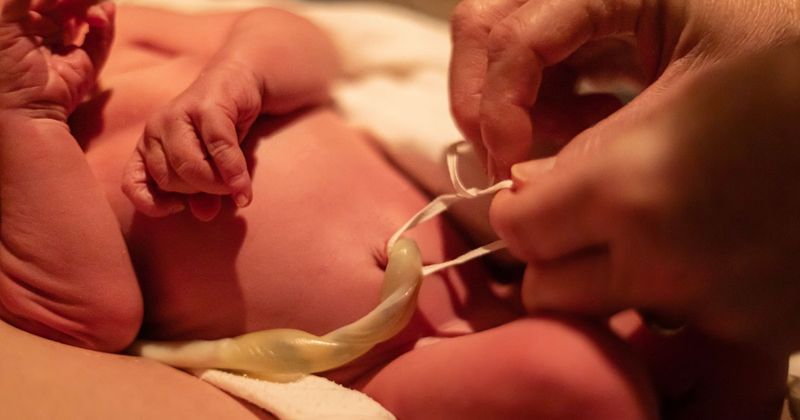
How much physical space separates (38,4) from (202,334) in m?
0.34

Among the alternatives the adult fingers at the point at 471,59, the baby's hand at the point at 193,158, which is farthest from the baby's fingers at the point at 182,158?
the adult fingers at the point at 471,59

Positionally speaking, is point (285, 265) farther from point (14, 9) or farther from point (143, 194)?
point (14, 9)

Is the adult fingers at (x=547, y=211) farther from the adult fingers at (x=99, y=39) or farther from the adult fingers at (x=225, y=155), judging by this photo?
the adult fingers at (x=99, y=39)

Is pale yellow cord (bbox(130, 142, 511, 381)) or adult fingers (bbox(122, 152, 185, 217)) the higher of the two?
adult fingers (bbox(122, 152, 185, 217))

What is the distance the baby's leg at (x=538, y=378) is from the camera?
501mm

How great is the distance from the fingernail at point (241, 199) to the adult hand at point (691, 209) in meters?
0.24

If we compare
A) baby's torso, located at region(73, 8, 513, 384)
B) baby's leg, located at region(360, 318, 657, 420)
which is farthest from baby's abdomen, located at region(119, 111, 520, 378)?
baby's leg, located at region(360, 318, 657, 420)

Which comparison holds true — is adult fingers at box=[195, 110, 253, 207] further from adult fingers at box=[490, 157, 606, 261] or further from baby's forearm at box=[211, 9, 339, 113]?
adult fingers at box=[490, 157, 606, 261]

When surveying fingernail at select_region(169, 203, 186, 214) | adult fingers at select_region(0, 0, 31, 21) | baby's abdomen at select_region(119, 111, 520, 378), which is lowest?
baby's abdomen at select_region(119, 111, 520, 378)

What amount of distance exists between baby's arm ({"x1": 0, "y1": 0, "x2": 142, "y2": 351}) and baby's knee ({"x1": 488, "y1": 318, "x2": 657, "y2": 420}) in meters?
0.35

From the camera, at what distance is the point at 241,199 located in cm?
66

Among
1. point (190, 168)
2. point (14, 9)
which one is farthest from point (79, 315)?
point (14, 9)

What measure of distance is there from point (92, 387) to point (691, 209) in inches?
17.6

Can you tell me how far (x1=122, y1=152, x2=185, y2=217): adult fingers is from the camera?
2.17 feet
